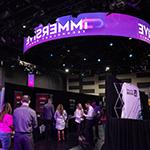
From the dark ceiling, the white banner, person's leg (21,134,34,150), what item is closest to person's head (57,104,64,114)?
the dark ceiling

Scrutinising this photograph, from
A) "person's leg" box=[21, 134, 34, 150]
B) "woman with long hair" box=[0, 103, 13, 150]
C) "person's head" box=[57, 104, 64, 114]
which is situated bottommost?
"person's leg" box=[21, 134, 34, 150]

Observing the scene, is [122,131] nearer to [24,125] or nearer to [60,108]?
[24,125]

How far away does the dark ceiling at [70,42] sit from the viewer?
532 centimetres

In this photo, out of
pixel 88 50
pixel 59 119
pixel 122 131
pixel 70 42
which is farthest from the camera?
pixel 88 50

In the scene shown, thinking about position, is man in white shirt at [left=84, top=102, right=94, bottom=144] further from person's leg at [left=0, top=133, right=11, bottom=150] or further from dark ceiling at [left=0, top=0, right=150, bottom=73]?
person's leg at [left=0, top=133, right=11, bottom=150]

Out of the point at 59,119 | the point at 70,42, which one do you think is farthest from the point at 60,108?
the point at 70,42

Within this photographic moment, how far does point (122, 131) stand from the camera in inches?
206

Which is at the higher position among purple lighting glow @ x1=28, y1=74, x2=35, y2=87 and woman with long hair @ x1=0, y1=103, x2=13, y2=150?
purple lighting glow @ x1=28, y1=74, x2=35, y2=87

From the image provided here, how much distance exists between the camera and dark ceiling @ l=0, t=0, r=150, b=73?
532 centimetres

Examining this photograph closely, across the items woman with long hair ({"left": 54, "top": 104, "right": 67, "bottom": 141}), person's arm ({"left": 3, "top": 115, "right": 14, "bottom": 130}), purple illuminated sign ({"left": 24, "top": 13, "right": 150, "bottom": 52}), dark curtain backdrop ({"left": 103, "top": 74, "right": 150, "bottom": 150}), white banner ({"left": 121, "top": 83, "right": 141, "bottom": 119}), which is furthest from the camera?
woman with long hair ({"left": 54, "top": 104, "right": 67, "bottom": 141})

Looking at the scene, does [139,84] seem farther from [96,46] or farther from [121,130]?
[121,130]

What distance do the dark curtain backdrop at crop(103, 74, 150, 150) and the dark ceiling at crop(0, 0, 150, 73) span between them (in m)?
1.49

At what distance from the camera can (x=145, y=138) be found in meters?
4.84

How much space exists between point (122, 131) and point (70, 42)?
477 cm
